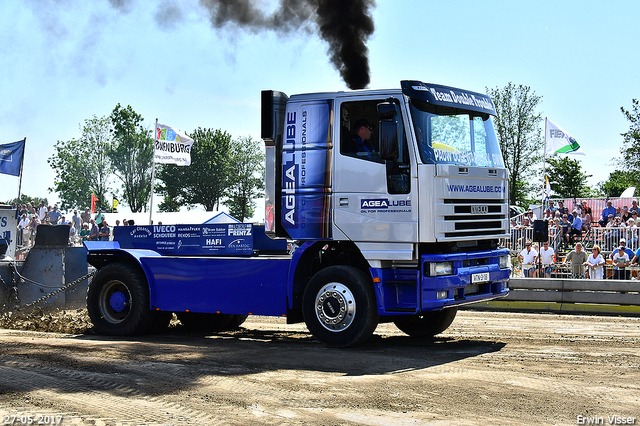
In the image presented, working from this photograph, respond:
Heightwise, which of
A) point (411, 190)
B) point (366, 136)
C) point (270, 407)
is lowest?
point (270, 407)

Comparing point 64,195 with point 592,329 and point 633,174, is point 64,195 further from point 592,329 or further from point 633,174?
point 592,329

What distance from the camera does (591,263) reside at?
1697 centimetres

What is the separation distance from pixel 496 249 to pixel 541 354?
181cm

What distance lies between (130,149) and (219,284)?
59199mm

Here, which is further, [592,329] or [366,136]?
[592,329]

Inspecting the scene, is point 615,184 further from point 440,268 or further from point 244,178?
point 440,268

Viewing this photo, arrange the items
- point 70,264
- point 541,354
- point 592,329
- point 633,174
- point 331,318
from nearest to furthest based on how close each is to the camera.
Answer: point 541,354, point 331,318, point 592,329, point 70,264, point 633,174

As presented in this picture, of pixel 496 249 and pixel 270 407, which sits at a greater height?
pixel 496 249

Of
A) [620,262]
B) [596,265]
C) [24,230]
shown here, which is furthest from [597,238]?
[24,230]

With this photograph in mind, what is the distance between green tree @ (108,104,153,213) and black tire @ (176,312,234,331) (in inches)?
2224

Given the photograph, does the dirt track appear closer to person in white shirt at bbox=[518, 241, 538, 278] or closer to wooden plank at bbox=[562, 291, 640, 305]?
wooden plank at bbox=[562, 291, 640, 305]

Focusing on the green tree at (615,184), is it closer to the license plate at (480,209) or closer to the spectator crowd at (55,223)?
the spectator crowd at (55,223)

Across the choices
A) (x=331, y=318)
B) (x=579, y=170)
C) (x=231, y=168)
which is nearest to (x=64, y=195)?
(x=231, y=168)

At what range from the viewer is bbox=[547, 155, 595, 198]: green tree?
6450 centimetres
